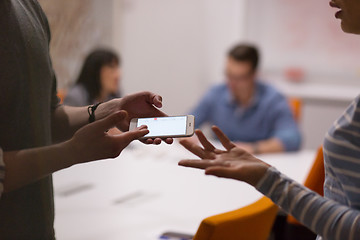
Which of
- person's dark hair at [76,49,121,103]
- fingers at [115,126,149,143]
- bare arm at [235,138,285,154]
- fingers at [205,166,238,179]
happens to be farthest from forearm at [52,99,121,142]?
bare arm at [235,138,285,154]

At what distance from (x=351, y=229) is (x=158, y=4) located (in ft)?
10.3

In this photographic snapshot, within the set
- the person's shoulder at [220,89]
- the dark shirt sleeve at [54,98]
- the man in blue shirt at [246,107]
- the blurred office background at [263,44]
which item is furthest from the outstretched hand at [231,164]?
the blurred office background at [263,44]

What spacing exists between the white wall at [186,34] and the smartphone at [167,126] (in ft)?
8.24

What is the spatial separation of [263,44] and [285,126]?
1.41m

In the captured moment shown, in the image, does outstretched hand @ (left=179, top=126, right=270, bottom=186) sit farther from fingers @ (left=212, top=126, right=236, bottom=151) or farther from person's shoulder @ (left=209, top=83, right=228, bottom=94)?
person's shoulder @ (left=209, top=83, right=228, bottom=94)

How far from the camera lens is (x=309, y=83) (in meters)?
3.72

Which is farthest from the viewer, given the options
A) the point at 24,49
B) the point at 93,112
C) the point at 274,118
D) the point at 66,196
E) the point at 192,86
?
the point at 192,86

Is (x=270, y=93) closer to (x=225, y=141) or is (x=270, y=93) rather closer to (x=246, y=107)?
(x=246, y=107)

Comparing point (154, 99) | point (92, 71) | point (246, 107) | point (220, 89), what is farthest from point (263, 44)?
point (154, 99)

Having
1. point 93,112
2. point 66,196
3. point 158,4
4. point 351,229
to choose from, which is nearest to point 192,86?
point 158,4

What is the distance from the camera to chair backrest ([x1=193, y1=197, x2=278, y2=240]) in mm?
A: 898

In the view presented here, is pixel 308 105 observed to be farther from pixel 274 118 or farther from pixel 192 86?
pixel 274 118

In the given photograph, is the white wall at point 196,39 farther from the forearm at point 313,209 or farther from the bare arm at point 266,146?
the forearm at point 313,209

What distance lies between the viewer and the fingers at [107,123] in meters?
0.78
